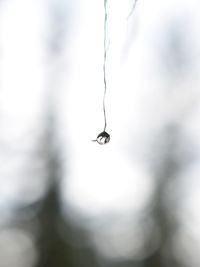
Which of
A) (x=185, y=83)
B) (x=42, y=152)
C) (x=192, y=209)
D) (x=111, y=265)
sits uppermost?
(x=185, y=83)

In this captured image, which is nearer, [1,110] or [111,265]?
[1,110]

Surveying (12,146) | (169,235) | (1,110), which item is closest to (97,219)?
(169,235)

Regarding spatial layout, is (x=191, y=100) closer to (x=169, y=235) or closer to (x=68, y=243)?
(x=169, y=235)

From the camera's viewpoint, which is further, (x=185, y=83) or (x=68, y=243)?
(x=68, y=243)

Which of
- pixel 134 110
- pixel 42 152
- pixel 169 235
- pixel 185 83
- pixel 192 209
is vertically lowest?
pixel 169 235

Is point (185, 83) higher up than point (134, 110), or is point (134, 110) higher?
point (185, 83)

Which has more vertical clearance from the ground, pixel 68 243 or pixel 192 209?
pixel 192 209

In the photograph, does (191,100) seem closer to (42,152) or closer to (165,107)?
(165,107)

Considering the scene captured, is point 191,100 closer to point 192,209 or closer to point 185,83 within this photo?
point 185,83

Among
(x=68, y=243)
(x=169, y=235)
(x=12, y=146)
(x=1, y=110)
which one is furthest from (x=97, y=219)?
(x=1, y=110)
